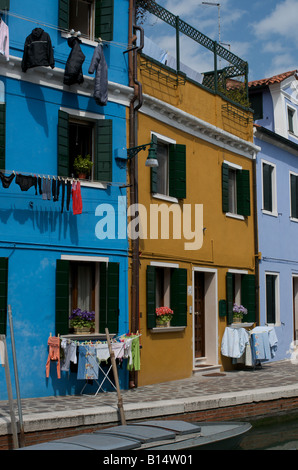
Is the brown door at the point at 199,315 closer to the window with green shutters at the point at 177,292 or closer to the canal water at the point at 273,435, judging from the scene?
the window with green shutters at the point at 177,292

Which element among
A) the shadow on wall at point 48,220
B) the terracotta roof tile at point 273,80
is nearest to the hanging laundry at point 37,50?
the shadow on wall at point 48,220

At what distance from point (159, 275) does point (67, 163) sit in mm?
3861

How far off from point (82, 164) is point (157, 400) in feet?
15.4

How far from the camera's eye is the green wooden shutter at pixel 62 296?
11633mm

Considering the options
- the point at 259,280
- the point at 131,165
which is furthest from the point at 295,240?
the point at 131,165

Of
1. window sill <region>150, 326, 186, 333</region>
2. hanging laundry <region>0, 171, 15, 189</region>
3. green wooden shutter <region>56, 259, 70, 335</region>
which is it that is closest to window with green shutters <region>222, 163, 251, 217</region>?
window sill <region>150, 326, 186, 333</region>

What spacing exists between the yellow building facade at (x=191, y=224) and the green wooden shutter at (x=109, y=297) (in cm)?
91

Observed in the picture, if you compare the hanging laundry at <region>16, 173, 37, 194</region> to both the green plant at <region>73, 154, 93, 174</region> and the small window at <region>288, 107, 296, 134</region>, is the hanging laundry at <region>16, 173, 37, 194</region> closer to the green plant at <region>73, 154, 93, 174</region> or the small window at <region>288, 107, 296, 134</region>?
the green plant at <region>73, 154, 93, 174</region>

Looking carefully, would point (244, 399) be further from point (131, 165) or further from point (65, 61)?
point (65, 61)

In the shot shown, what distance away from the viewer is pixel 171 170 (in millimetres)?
14789

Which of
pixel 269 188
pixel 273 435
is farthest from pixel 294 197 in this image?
pixel 273 435

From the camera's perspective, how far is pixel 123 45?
1333 centimetres

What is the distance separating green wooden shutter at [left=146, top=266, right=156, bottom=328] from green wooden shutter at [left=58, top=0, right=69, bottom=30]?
515 cm

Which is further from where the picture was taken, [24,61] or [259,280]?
[259,280]
